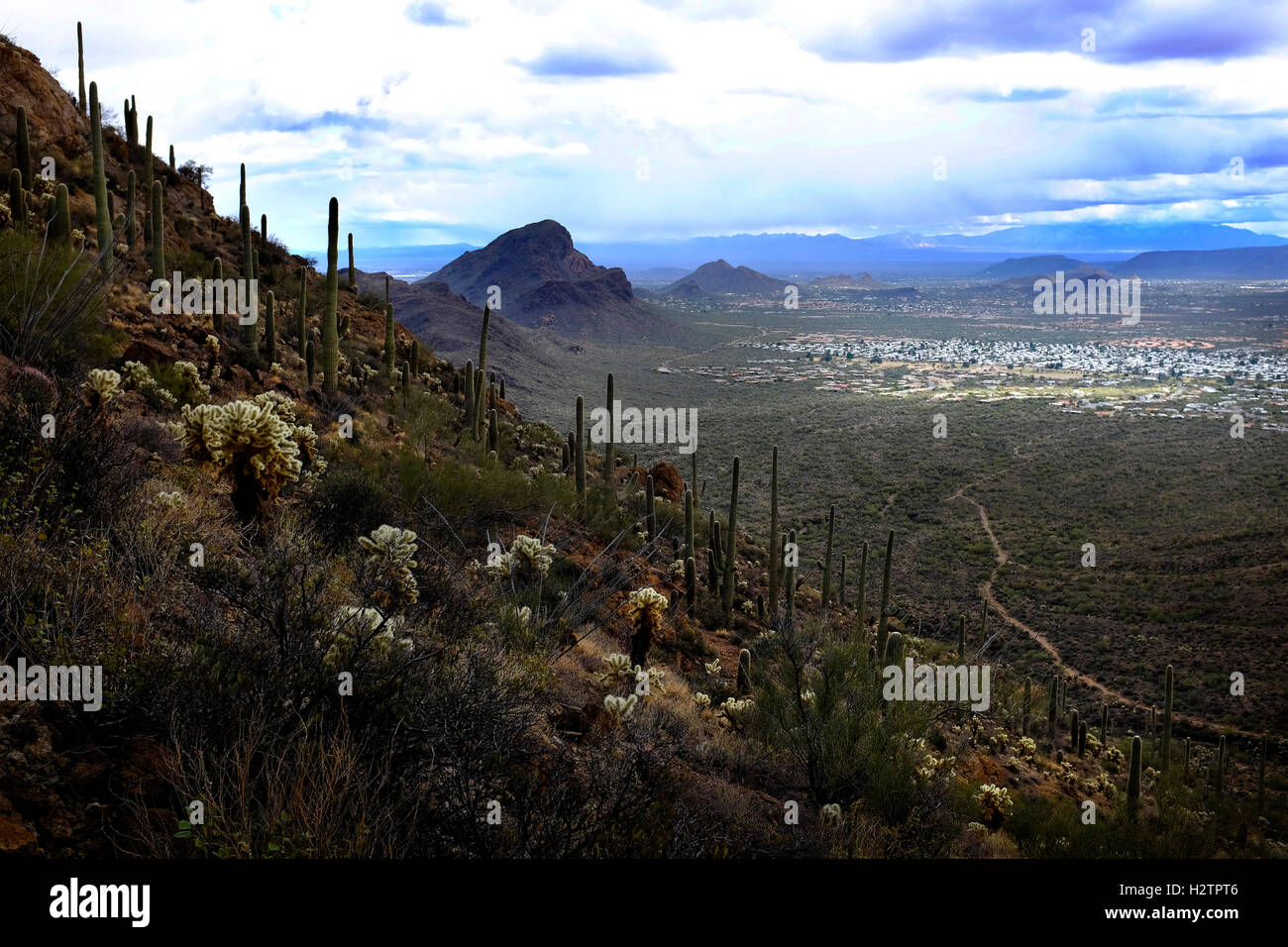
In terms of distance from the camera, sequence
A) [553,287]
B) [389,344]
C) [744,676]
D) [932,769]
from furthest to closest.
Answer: [553,287] → [389,344] → [744,676] → [932,769]

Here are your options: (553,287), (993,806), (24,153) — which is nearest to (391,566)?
(993,806)

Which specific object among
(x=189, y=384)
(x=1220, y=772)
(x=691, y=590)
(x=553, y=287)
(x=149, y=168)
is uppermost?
(x=553, y=287)

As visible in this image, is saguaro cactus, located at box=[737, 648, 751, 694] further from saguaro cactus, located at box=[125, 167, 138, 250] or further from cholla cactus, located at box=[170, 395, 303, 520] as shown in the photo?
saguaro cactus, located at box=[125, 167, 138, 250]

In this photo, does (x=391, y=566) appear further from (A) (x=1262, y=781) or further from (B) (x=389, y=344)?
(A) (x=1262, y=781)

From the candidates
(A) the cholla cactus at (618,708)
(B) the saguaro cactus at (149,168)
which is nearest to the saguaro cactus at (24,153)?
(B) the saguaro cactus at (149,168)

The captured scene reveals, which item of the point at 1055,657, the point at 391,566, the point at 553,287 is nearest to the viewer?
the point at 391,566

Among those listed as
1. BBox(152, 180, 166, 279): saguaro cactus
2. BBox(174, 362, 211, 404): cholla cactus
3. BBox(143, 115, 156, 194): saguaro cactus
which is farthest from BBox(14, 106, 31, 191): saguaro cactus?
BBox(174, 362, 211, 404): cholla cactus
